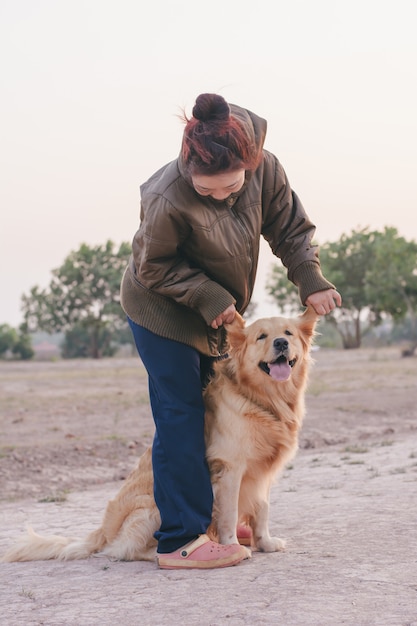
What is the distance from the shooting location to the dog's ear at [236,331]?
15.5 ft

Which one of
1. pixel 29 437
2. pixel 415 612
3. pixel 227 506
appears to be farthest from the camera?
pixel 29 437

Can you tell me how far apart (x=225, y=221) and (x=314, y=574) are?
1.84 metres

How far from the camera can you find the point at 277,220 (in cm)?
482

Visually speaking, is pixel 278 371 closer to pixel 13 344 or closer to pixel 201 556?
pixel 201 556

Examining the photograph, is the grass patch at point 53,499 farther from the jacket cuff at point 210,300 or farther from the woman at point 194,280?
the jacket cuff at point 210,300

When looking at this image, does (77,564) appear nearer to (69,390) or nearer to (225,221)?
(225,221)

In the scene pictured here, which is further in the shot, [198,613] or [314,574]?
[314,574]

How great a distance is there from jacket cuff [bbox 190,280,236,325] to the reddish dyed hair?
64 cm

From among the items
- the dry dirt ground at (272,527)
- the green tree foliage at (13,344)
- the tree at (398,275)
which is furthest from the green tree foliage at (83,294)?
the dry dirt ground at (272,527)

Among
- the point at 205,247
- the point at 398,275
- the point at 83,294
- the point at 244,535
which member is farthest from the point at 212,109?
the point at 83,294

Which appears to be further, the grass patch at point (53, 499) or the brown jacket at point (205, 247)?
the grass patch at point (53, 499)

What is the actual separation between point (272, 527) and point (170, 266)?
213 centimetres

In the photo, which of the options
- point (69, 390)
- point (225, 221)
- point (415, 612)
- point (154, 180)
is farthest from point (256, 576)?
point (69, 390)

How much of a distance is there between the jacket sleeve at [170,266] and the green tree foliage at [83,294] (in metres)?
51.9
